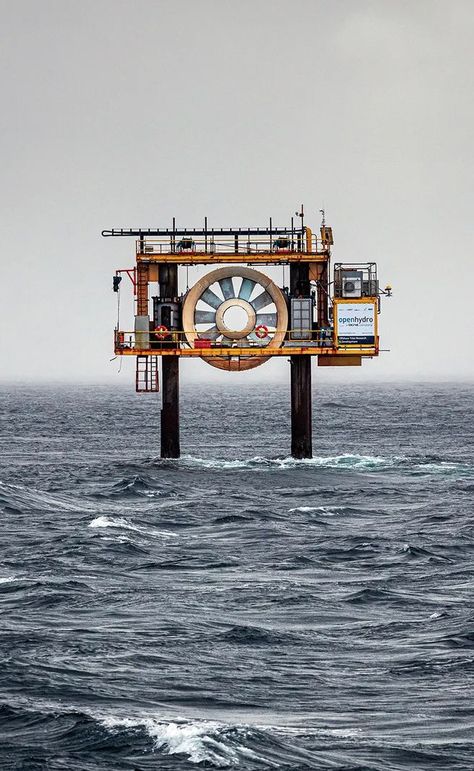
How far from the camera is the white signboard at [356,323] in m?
59.4

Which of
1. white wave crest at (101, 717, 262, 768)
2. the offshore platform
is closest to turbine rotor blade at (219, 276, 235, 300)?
the offshore platform

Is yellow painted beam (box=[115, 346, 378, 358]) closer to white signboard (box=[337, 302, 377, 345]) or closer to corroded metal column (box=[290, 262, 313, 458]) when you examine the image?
white signboard (box=[337, 302, 377, 345])

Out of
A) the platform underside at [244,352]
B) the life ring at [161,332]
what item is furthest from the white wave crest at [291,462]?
the life ring at [161,332]

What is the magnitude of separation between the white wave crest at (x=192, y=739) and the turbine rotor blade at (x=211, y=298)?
40.2 m

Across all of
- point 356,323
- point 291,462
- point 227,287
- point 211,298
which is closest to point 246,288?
point 227,287

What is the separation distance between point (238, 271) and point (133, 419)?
59.0 meters

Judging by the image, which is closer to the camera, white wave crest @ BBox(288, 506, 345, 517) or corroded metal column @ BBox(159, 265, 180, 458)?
white wave crest @ BBox(288, 506, 345, 517)

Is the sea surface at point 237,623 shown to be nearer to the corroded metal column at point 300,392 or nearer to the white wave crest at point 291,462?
the white wave crest at point 291,462

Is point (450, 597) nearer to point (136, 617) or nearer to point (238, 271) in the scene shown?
point (136, 617)

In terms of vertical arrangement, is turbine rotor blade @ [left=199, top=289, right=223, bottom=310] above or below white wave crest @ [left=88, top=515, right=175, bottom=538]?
above

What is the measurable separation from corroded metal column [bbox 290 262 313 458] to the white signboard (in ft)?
6.14

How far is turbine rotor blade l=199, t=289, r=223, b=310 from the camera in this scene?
60.9 meters

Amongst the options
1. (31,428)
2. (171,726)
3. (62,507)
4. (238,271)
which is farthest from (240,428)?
(171,726)

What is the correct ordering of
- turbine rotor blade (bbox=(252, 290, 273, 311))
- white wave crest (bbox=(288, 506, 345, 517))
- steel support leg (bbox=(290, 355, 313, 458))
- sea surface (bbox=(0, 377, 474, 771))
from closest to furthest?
sea surface (bbox=(0, 377, 474, 771)) → white wave crest (bbox=(288, 506, 345, 517)) → steel support leg (bbox=(290, 355, 313, 458)) → turbine rotor blade (bbox=(252, 290, 273, 311))
